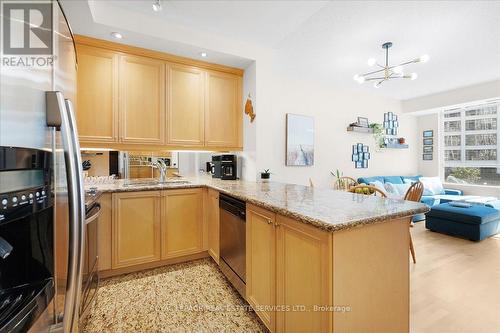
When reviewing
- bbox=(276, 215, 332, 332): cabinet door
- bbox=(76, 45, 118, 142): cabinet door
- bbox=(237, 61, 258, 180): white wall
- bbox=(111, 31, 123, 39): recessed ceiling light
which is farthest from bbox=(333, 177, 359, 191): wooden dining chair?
bbox=(111, 31, 123, 39): recessed ceiling light

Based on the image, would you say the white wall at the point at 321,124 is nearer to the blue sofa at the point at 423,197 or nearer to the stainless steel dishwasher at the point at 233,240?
the blue sofa at the point at 423,197

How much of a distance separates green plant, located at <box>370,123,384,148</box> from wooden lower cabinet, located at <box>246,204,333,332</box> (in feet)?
14.3

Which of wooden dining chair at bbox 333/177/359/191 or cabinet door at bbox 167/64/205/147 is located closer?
cabinet door at bbox 167/64/205/147

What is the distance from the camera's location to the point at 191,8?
7.42ft

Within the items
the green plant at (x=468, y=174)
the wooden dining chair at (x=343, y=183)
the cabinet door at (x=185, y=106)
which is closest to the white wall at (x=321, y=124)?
the wooden dining chair at (x=343, y=183)

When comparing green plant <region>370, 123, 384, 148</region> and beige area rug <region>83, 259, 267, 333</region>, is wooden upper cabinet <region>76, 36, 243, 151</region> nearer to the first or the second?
beige area rug <region>83, 259, 267, 333</region>

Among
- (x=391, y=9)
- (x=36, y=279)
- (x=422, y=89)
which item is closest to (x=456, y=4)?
(x=391, y=9)

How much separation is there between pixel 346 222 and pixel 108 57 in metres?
2.92

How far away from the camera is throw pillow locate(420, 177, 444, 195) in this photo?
4.93 metres

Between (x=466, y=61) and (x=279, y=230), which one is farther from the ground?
(x=466, y=61)

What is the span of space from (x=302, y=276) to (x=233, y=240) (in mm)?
943

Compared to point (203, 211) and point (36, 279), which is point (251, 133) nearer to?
point (203, 211)

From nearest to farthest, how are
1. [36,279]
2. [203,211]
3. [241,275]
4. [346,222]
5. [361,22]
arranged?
[36,279] < [346,222] < [241,275] < [361,22] < [203,211]

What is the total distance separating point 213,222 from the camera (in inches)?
102
